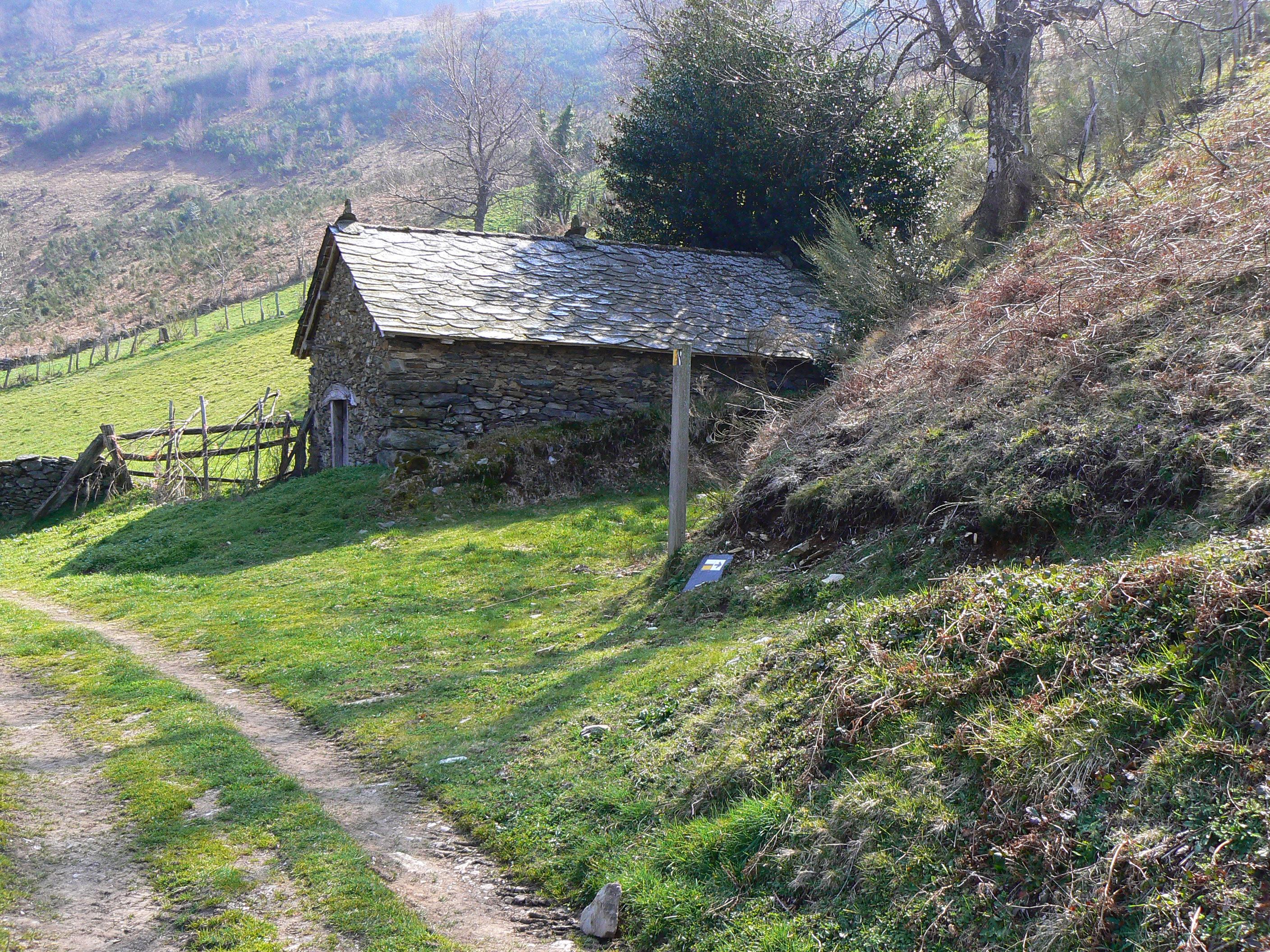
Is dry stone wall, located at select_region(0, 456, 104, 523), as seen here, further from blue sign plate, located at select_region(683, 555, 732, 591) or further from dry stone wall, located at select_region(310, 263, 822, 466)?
blue sign plate, located at select_region(683, 555, 732, 591)

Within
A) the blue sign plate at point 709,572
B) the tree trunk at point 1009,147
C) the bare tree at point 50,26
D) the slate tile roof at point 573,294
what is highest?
the bare tree at point 50,26

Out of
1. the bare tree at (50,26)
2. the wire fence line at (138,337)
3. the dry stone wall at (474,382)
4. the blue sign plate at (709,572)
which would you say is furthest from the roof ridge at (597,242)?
the bare tree at (50,26)

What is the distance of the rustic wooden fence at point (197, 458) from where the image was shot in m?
18.6

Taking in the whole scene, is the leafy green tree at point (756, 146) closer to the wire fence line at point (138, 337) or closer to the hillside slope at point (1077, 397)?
the hillside slope at point (1077, 397)

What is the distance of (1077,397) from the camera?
704cm

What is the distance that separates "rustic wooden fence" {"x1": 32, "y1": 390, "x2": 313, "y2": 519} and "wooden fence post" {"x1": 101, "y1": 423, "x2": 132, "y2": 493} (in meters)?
0.01

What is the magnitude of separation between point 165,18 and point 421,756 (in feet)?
A: 763

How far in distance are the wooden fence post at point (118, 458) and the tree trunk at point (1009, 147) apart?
17.5 metres

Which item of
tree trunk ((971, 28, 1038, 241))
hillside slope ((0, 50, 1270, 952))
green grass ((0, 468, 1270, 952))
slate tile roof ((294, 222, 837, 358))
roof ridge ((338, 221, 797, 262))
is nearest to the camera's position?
green grass ((0, 468, 1270, 952))

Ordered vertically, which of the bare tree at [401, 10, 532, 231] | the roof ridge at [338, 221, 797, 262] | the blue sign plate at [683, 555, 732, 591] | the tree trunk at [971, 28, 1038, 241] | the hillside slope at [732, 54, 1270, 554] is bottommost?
the blue sign plate at [683, 555, 732, 591]

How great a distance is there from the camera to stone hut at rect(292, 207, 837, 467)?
16.6 metres

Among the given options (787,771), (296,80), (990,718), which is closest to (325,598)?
(787,771)

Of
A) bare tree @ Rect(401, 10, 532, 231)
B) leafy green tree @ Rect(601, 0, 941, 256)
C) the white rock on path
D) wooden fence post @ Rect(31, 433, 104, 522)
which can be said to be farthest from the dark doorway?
bare tree @ Rect(401, 10, 532, 231)

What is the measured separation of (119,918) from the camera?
4.26m
